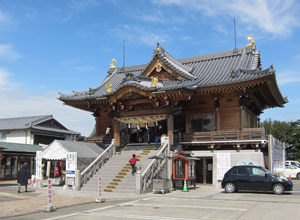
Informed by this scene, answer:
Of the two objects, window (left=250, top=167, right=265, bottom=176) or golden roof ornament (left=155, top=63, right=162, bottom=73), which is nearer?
window (left=250, top=167, right=265, bottom=176)

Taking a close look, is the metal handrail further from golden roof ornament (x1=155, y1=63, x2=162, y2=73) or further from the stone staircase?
golden roof ornament (x1=155, y1=63, x2=162, y2=73)

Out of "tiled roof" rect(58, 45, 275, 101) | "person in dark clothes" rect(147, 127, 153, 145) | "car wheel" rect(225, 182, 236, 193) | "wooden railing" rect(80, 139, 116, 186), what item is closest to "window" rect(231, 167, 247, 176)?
"car wheel" rect(225, 182, 236, 193)

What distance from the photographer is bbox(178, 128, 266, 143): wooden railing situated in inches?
834

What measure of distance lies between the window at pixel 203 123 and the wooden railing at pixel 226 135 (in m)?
1.38

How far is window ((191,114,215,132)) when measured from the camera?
24.1m

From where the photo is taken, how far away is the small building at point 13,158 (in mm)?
29625

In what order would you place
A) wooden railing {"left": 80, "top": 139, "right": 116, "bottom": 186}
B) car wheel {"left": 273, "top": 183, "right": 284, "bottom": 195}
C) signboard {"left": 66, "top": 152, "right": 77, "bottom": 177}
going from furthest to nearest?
signboard {"left": 66, "top": 152, "right": 77, "bottom": 177} < wooden railing {"left": 80, "top": 139, "right": 116, "bottom": 186} < car wheel {"left": 273, "top": 183, "right": 284, "bottom": 195}

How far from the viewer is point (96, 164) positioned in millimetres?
21656

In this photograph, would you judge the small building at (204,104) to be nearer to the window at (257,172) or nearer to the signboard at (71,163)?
the window at (257,172)

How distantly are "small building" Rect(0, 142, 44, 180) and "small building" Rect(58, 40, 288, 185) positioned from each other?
8.43 metres

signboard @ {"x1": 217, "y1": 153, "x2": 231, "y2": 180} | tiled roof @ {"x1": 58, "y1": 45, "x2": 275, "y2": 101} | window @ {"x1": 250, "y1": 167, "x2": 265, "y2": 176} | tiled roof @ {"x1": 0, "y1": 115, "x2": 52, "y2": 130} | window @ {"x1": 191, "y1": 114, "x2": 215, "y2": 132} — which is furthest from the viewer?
tiled roof @ {"x1": 0, "y1": 115, "x2": 52, "y2": 130}

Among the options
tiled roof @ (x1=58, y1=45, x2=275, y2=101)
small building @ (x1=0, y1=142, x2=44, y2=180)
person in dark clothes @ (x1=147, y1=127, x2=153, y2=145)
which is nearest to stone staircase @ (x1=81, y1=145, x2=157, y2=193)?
person in dark clothes @ (x1=147, y1=127, x2=153, y2=145)

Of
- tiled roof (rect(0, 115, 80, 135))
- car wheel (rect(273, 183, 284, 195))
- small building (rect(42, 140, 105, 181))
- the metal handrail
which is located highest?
tiled roof (rect(0, 115, 80, 135))

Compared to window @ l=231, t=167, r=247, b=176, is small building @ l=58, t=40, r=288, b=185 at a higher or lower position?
higher
